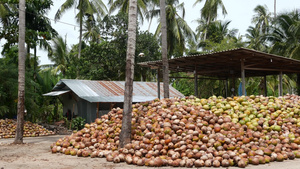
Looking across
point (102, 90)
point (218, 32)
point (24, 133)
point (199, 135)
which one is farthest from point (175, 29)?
point (199, 135)

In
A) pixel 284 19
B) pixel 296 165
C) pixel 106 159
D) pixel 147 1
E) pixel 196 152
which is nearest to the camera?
pixel 296 165

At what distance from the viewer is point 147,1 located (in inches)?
1072

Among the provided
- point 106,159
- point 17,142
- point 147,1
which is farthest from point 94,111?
point 147,1

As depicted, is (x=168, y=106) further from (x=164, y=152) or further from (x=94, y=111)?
(x=94, y=111)

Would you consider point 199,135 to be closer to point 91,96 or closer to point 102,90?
point 91,96

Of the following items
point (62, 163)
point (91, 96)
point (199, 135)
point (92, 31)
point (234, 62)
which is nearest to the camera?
point (62, 163)

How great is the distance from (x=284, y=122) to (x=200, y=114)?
235 cm

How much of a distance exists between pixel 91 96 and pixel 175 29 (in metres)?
14.0

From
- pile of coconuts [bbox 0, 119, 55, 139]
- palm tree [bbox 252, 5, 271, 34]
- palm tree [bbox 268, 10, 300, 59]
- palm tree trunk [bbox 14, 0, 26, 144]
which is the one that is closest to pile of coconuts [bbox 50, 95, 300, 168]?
palm tree trunk [bbox 14, 0, 26, 144]

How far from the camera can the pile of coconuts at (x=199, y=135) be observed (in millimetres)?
6109

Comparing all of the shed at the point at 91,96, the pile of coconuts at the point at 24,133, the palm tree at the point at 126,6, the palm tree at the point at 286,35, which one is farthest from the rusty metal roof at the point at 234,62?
the palm tree at the point at 126,6

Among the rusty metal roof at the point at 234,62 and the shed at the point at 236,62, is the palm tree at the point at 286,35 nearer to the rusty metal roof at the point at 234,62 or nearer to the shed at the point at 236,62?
the rusty metal roof at the point at 234,62

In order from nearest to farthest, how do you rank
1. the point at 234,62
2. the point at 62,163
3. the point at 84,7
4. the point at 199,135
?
the point at 62,163, the point at 199,135, the point at 234,62, the point at 84,7

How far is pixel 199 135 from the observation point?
263 inches
